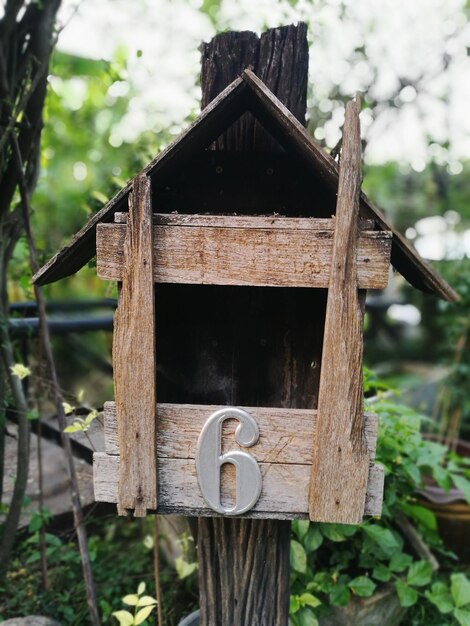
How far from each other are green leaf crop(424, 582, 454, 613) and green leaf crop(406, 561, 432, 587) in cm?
8

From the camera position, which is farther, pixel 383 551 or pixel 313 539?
pixel 383 551

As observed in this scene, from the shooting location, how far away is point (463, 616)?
2.35 meters

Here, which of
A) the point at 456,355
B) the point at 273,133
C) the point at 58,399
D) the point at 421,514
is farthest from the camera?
the point at 456,355

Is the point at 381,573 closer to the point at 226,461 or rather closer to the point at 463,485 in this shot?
the point at 463,485

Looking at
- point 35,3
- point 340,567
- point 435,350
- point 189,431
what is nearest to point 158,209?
point 189,431

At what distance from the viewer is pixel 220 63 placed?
1.82 metres

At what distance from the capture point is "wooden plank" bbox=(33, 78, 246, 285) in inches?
59.0

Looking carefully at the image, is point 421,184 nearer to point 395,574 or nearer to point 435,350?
point 435,350

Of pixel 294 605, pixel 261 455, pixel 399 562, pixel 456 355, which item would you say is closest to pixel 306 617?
pixel 294 605

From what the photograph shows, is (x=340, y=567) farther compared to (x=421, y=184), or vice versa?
(x=421, y=184)

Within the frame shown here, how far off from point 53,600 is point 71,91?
7800 mm

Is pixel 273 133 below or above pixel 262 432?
Result: above

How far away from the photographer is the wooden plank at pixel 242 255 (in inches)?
60.1

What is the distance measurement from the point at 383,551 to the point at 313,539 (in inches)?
16.1
